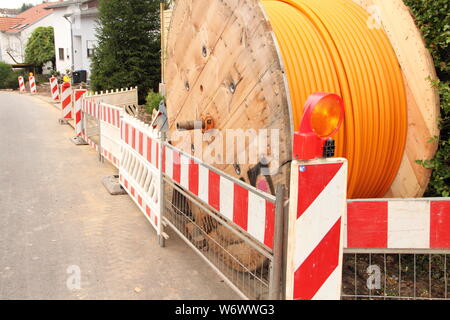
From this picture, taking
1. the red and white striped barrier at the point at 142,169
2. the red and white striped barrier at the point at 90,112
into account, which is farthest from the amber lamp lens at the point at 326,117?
the red and white striped barrier at the point at 90,112

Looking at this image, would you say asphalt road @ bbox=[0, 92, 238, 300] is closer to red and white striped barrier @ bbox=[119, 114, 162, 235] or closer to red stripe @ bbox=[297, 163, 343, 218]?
red and white striped barrier @ bbox=[119, 114, 162, 235]

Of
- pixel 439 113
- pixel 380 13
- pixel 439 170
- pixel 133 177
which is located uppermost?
pixel 380 13

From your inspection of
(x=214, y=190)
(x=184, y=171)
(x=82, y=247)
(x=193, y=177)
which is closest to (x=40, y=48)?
(x=82, y=247)

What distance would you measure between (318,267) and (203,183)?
148 centimetres

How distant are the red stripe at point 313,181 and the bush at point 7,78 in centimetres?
3735

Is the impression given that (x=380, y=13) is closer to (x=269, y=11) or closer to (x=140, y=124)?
(x=269, y=11)

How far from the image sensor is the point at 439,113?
3869 mm

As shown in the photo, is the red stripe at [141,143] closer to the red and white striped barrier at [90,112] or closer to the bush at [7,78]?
the red and white striped barrier at [90,112]

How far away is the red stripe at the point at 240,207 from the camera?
324 centimetres

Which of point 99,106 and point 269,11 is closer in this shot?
point 269,11

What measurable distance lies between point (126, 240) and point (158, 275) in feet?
3.20

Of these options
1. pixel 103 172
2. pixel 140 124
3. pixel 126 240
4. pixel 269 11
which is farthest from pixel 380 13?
pixel 103 172

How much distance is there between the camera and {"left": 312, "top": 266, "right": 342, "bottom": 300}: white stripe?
2.78 meters

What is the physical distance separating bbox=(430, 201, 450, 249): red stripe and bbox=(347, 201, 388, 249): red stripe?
1.02 ft
